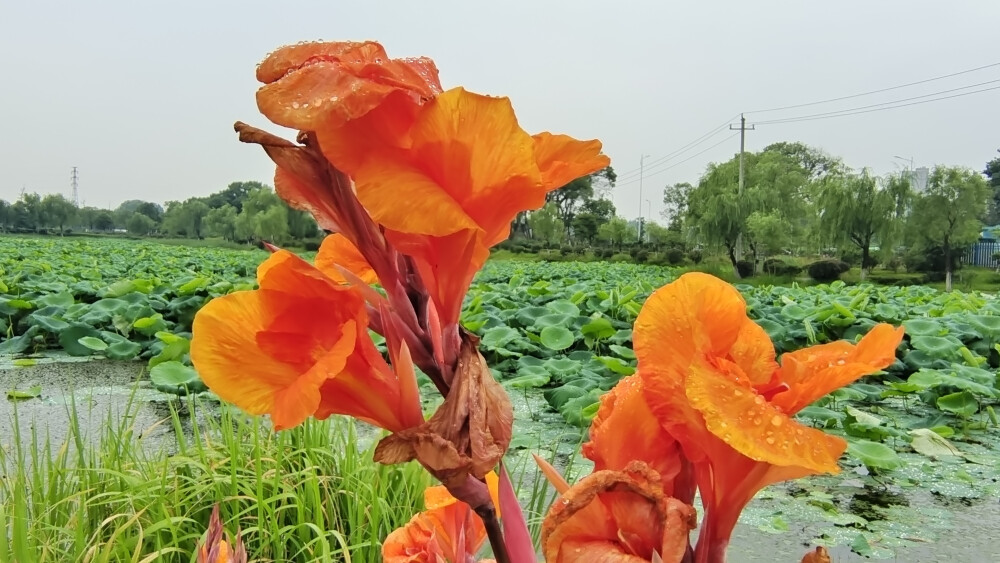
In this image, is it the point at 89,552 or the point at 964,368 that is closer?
the point at 89,552

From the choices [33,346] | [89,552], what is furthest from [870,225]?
[89,552]

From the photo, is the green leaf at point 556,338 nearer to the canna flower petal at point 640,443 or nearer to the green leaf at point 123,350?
the green leaf at point 123,350

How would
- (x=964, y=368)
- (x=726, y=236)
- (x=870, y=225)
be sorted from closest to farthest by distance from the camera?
(x=964, y=368), (x=870, y=225), (x=726, y=236)

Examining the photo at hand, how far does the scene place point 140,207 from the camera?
62188 mm

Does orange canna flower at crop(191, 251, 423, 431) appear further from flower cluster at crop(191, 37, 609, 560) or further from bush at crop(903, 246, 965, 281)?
bush at crop(903, 246, 965, 281)

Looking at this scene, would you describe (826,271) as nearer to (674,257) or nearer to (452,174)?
(674,257)

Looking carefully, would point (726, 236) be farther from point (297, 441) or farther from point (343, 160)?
point (343, 160)

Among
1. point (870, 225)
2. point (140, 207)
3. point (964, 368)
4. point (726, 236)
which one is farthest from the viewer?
point (140, 207)

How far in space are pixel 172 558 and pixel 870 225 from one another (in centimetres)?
2219

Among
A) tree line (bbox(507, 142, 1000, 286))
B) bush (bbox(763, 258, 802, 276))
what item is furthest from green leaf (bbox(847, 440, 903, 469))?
A: bush (bbox(763, 258, 802, 276))

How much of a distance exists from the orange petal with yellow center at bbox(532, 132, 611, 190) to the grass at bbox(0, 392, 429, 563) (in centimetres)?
146

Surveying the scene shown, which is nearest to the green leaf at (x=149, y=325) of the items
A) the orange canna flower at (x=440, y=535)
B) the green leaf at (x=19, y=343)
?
the green leaf at (x=19, y=343)

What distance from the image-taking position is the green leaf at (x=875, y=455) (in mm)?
2572

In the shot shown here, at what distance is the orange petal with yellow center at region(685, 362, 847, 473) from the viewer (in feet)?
0.81
